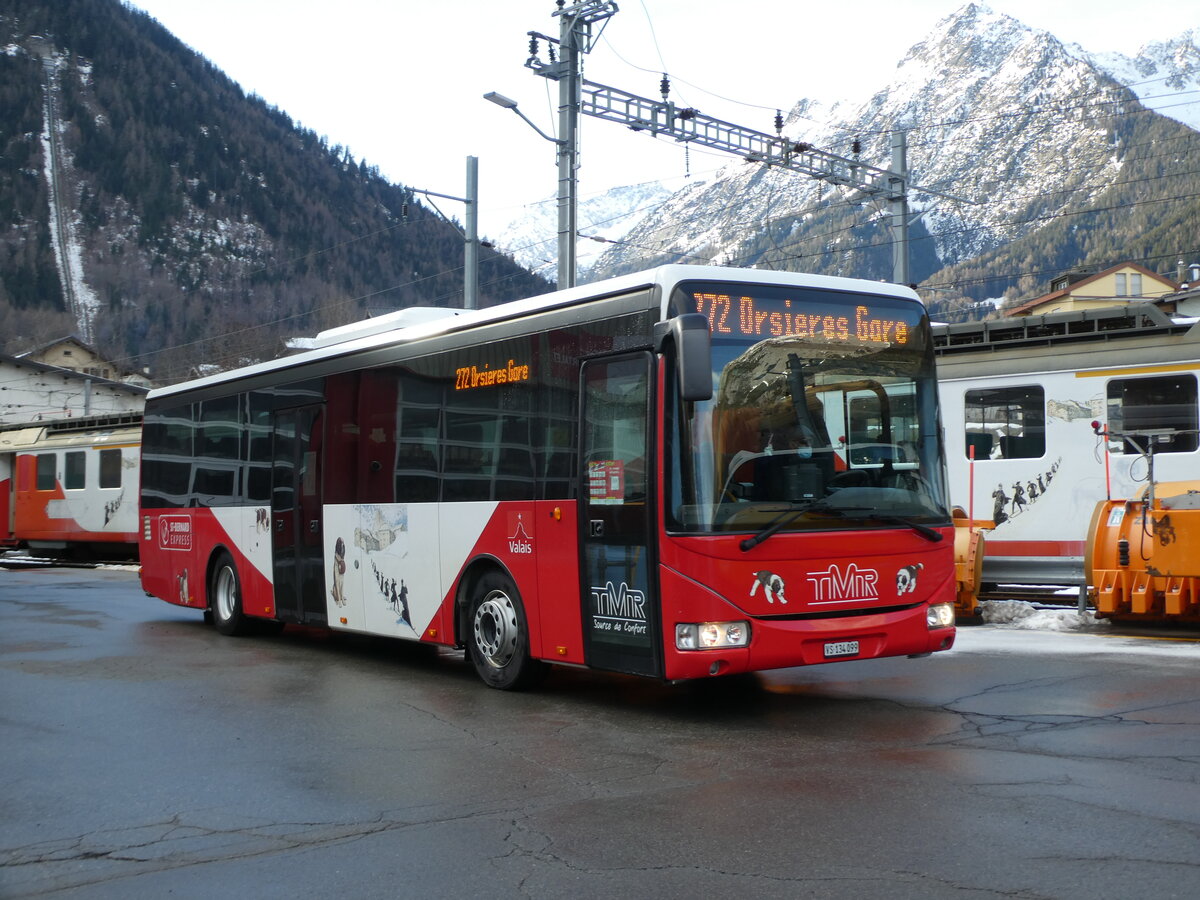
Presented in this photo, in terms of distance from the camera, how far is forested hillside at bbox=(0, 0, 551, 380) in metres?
134

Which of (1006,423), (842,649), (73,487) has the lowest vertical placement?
(842,649)

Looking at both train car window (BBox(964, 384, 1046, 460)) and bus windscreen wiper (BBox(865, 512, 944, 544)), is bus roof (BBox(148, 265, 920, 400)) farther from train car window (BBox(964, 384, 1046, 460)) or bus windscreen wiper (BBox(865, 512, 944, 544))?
train car window (BBox(964, 384, 1046, 460))

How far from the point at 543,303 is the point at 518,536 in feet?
5.41

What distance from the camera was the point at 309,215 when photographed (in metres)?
165

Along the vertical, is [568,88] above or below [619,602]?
above

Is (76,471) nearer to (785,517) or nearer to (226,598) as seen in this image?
(226,598)

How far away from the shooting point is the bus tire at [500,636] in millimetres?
9562

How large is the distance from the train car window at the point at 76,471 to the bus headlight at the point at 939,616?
29127 mm

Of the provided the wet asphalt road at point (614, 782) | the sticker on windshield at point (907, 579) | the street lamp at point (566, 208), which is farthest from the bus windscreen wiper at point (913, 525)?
the street lamp at point (566, 208)

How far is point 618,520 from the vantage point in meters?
8.53

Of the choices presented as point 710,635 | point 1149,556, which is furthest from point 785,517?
point 1149,556

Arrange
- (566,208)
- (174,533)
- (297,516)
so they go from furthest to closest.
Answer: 1. (566,208)
2. (174,533)
3. (297,516)

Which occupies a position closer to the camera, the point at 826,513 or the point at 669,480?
the point at 669,480

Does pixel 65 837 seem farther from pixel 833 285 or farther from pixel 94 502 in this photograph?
pixel 94 502
